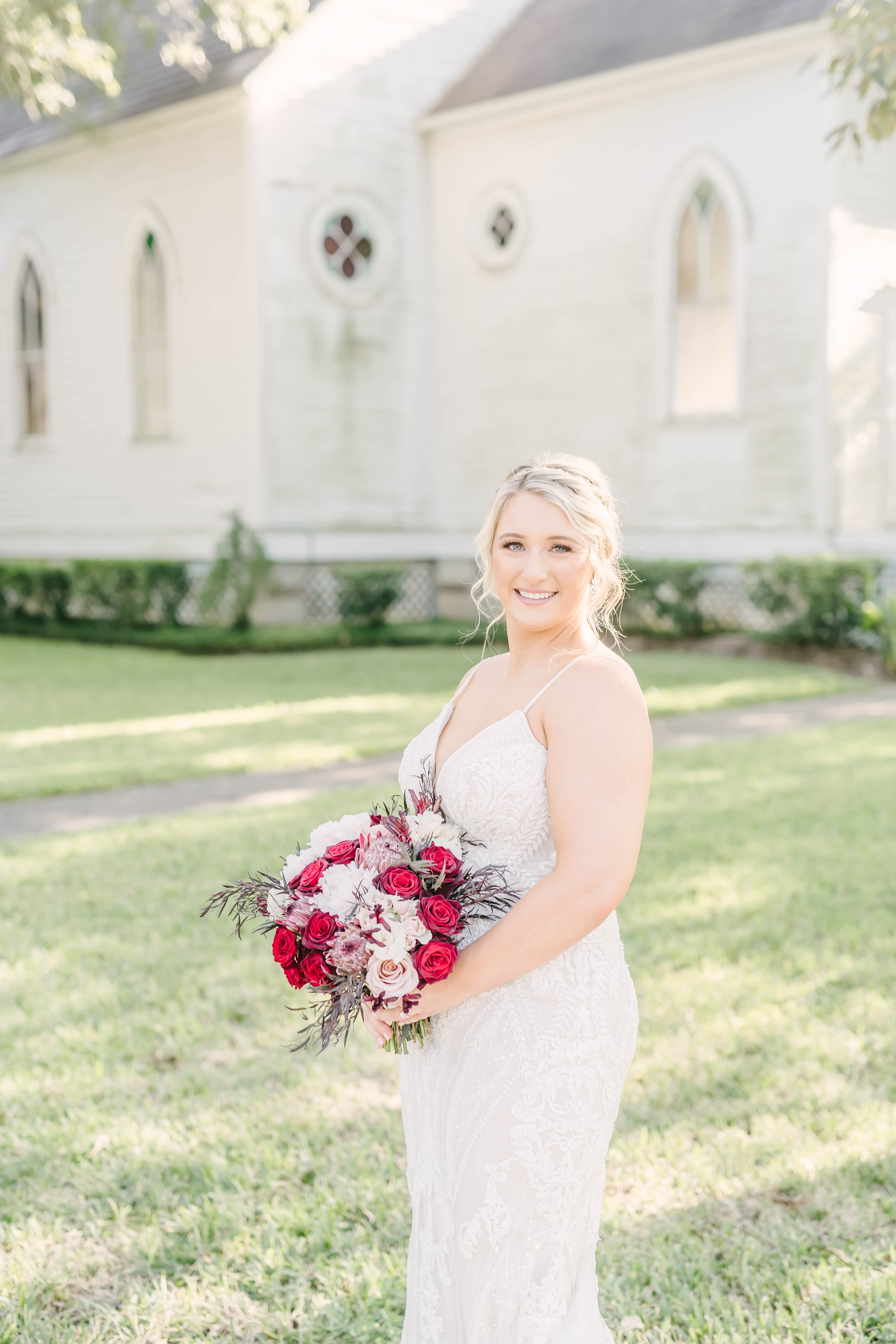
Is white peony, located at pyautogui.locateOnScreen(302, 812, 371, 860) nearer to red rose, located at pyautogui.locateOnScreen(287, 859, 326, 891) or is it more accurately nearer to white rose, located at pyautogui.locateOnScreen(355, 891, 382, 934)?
red rose, located at pyautogui.locateOnScreen(287, 859, 326, 891)

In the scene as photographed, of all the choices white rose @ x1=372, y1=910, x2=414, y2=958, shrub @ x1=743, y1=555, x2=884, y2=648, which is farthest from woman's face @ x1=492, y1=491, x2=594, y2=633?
shrub @ x1=743, y1=555, x2=884, y2=648

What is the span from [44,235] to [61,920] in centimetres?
1524

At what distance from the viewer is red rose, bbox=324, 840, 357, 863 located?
2.25 m

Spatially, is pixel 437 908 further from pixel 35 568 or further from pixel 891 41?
pixel 35 568

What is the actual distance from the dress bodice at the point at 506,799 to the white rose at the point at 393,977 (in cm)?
28

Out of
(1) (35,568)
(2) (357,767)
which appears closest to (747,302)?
(2) (357,767)

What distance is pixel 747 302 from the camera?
14156 millimetres

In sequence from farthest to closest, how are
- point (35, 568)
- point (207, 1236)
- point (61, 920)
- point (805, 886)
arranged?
point (35, 568) → point (805, 886) → point (61, 920) → point (207, 1236)

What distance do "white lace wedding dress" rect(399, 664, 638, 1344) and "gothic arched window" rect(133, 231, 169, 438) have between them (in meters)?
15.4

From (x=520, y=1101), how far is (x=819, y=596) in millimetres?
11440

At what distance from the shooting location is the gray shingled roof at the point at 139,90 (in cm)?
1539

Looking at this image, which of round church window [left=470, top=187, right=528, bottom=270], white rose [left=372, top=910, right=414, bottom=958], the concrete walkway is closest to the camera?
white rose [left=372, top=910, right=414, bottom=958]

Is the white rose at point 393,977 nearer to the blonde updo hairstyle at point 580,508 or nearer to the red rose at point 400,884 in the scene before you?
the red rose at point 400,884

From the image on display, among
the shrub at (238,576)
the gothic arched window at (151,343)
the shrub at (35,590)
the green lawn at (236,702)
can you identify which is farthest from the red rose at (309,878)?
the shrub at (35,590)
